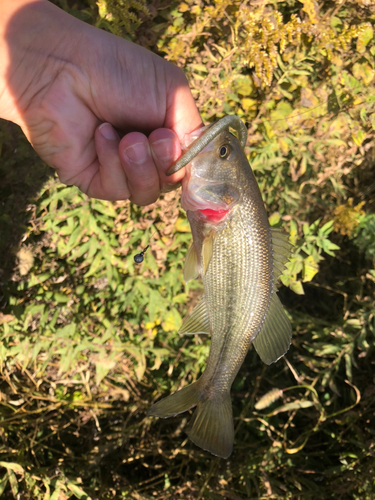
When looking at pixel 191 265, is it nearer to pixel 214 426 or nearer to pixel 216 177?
pixel 216 177

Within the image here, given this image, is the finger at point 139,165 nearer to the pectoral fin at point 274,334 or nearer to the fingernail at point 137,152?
the fingernail at point 137,152

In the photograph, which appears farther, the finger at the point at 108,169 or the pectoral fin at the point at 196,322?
the pectoral fin at the point at 196,322

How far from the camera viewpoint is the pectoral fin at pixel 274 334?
5.73 ft

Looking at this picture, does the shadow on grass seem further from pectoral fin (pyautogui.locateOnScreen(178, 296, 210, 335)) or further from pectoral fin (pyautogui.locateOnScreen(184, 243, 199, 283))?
pectoral fin (pyautogui.locateOnScreen(178, 296, 210, 335))

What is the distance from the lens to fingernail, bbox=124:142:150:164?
162 cm

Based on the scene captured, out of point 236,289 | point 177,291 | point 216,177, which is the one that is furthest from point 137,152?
point 177,291

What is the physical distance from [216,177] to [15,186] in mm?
1696

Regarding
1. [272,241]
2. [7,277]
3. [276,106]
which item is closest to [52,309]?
[7,277]

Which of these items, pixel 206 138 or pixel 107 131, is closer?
pixel 206 138

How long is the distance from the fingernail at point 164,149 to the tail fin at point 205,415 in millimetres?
1144

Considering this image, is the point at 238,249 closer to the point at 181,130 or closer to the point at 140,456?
the point at 181,130

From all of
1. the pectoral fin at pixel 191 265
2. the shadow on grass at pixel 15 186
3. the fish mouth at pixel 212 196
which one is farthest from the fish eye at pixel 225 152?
the shadow on grass at pixel 15 186

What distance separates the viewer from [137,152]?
1.63m

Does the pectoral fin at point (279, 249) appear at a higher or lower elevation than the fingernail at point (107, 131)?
lower
